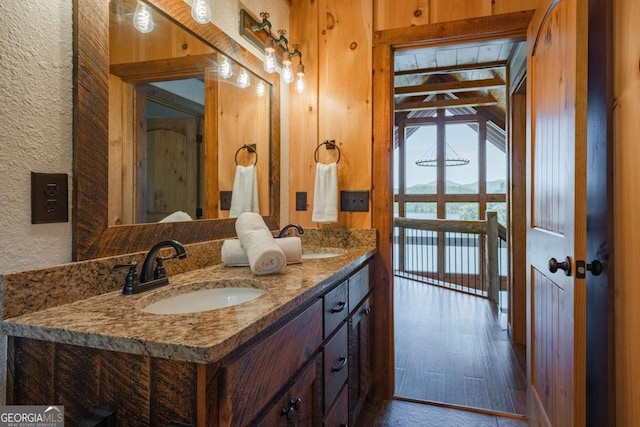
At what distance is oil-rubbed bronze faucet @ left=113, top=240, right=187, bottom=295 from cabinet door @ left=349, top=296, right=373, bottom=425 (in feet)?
2.53

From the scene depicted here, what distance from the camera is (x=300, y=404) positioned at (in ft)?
3.21

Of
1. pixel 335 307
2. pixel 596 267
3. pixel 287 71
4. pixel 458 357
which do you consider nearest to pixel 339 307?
pixel 335 307

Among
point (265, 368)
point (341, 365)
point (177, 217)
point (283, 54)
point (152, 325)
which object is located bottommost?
point (341, 365)

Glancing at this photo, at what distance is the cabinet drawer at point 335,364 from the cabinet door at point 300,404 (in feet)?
0.20

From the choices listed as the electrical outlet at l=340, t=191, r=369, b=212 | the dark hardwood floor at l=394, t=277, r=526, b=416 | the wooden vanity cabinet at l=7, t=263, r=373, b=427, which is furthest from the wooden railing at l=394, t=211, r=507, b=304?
the wooden vanity cabinet at l=7, t=263, r=373, b=427

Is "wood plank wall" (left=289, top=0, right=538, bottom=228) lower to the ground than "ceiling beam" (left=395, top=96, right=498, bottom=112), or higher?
lower

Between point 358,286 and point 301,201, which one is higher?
point 301,201

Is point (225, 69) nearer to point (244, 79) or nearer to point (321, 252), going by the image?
point (244, 79)

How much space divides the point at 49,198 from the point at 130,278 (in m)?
0.28

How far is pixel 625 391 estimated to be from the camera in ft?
3.55

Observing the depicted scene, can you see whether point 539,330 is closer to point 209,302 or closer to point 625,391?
point 625,391

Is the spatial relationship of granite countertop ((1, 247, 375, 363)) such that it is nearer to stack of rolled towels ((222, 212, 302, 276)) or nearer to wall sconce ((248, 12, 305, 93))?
stack of rolled towels ((222, 212, 302, 276))

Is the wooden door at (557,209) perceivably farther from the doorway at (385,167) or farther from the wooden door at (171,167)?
the wooden door at (171,167)

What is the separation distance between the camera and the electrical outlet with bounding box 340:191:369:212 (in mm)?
1988
